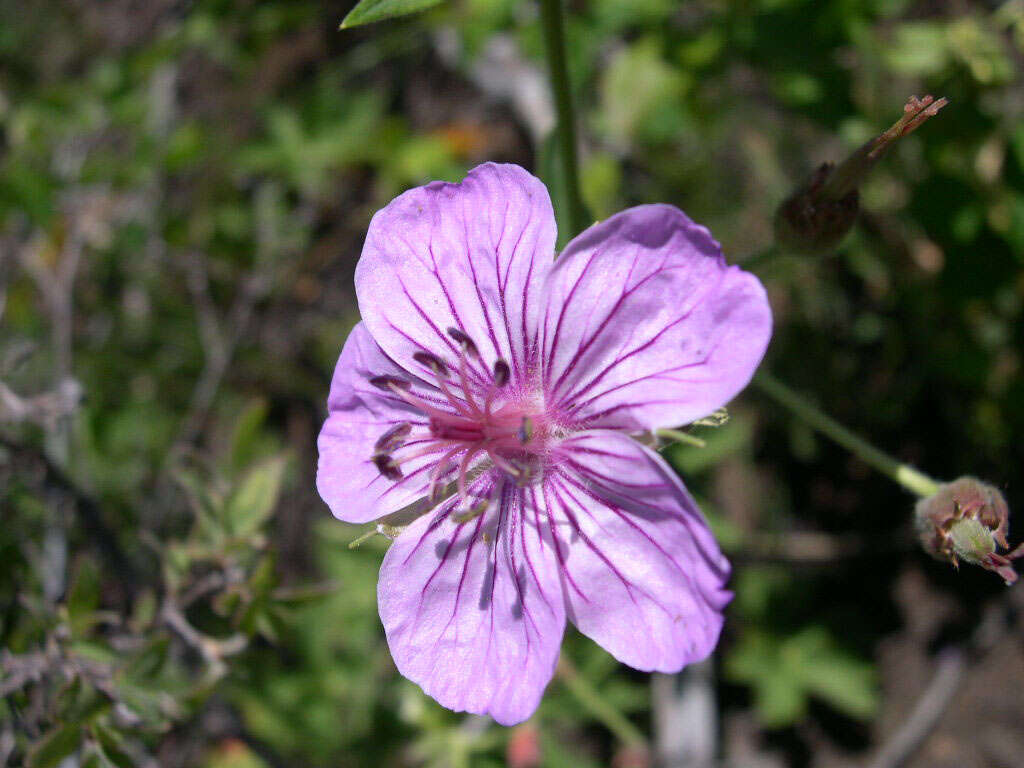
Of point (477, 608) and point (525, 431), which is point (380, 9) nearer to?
point (525, 431)

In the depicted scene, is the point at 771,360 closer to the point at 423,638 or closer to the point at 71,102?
the point at 423,638

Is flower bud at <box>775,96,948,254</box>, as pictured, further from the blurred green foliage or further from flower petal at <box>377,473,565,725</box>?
flower petal at <box>377,473,565,725</box>

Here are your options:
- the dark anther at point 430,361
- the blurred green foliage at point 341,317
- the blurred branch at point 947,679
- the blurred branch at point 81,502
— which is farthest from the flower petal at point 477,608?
the blurred branch at point 947,679

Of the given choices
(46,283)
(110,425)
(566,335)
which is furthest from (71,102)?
(566,335)

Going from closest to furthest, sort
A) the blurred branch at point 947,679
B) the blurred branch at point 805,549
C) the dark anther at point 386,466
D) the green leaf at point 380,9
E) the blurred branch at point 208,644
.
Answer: the green leaf at point 380,9 → the dark anther at point 386,466 → the blurred branch at point 208,644 → the blurred branch at point 947,679 → the blurred branch at point 805,549

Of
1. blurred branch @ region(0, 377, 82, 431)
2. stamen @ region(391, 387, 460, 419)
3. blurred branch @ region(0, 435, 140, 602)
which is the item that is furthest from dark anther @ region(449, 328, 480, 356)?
blurred branch @ region(0, 435, 140, 602)

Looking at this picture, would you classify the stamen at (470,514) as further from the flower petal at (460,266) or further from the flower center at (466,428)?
the flower petal at (460,266)
